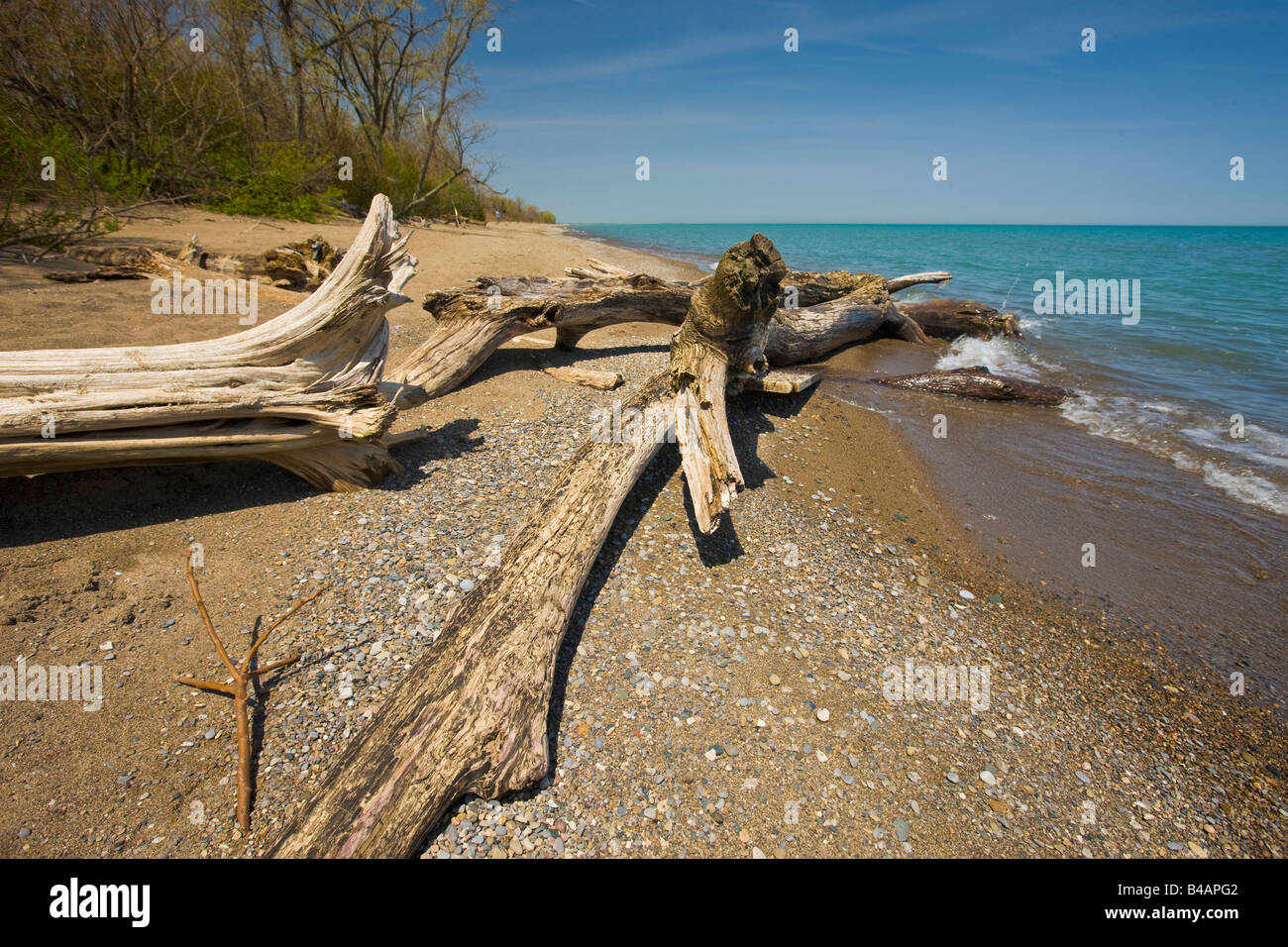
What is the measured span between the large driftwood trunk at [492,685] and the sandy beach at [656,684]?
0.22 m

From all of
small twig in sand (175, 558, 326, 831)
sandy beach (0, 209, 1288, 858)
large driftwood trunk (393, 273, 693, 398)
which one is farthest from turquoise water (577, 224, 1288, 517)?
small twig in sand (175, 558, 326, 831)

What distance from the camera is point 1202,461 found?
7176mm

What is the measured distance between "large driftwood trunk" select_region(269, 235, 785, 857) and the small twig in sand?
15.2 inches

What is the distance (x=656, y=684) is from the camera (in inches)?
137

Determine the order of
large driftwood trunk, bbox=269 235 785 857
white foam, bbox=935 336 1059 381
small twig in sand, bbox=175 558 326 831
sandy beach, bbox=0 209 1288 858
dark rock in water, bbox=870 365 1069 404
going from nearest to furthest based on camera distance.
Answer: large driftwood trunk, bbox=269 235 785 857
small twig in sand, bbox=175 558 326 831
sandy beach, bbox=0 209 1288 858
dark rock in water, bbox=870 365 1069 404
white foam, bbox=935 336 1059 381

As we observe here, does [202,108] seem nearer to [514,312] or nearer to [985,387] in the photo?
[514,312]

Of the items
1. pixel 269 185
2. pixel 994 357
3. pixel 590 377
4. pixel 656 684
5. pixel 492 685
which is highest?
pixel 269 185

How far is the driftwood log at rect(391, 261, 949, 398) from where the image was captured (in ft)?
24.5

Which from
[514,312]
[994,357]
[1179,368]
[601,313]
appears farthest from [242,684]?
[1179,368]

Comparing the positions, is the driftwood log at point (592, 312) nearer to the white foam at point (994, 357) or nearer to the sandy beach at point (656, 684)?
the white foam at point (994, 357)

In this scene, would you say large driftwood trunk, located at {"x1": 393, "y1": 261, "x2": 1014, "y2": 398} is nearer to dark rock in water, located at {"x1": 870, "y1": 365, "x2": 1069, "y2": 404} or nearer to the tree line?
dark rock in water, located at {"x1": 870, "y1": 365, "x2": 1069, "y2": 404}

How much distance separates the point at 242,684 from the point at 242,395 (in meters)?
2.41
